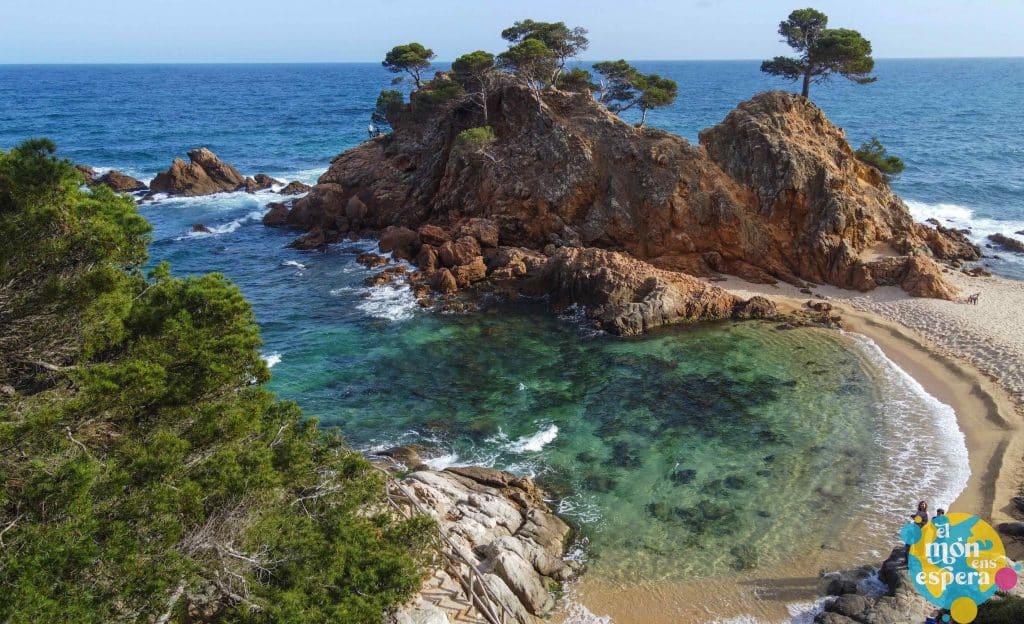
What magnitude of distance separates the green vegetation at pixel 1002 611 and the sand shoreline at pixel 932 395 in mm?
4333

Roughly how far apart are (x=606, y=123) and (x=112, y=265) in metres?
38.5

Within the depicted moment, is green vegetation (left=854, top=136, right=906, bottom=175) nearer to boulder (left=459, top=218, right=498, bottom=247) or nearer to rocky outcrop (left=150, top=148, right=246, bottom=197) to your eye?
boulder (left=459, top=218, right=498, bottom=247)

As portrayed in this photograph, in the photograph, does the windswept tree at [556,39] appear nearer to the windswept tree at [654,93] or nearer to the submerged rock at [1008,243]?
the windswept tree at [654,93]

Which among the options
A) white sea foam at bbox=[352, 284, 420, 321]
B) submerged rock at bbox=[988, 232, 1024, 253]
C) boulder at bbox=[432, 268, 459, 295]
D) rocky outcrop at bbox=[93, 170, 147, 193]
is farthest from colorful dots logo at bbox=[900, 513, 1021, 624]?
rocky outcrop at bbox=[93, 170, 147, 193]

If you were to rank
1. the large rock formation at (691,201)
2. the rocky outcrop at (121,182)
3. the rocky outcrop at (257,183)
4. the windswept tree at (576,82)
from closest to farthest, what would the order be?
the large rock formation at (691,201) < the windswept tree at (576,82) < the rocky outcrop at (121,182) < the rocky outcrop at (257,183)

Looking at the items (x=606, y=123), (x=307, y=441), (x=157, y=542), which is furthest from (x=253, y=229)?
(x=157, y=542)

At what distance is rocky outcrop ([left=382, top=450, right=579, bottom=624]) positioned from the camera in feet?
55.2

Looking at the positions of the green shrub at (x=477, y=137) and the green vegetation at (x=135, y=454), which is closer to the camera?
the green vegetation at (x=135, y=454)

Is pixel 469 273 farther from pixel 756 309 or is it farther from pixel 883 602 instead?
pixel 883 602

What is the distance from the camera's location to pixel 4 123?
10112 centimetres

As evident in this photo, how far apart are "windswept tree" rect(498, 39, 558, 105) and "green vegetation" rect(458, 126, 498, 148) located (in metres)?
4.46

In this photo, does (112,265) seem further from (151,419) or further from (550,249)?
(550,249)

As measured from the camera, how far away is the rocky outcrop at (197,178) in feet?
214

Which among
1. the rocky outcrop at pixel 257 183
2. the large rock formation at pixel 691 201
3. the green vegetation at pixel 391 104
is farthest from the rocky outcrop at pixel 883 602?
the rocky outcrop at pixel 257 183
